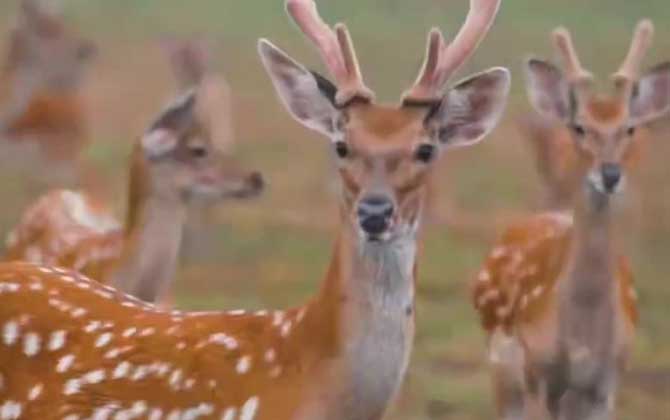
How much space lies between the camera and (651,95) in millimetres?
7238

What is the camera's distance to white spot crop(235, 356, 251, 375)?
494 cm

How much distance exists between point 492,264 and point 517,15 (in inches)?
397

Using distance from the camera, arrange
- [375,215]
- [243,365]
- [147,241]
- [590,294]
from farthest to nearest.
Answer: [147,241] → [590,294] → [243,365] → [375,215]

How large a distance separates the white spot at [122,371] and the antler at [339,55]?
29.5 inches

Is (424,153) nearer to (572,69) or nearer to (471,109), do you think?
(471,109)

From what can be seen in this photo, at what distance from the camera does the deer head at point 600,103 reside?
7.06 m

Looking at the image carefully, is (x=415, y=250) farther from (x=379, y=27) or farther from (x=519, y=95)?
(x=379, y=27)

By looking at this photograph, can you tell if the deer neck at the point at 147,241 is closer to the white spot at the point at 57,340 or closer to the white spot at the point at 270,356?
the white spot at the point at 57,340

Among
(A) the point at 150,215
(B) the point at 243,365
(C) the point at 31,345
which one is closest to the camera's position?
(B) the point at 243,365

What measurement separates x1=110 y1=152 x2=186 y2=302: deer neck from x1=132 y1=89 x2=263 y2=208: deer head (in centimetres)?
1

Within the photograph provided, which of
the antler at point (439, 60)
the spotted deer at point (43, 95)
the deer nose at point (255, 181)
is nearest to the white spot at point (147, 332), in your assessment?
the antler at point (439, 60)

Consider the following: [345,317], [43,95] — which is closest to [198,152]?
[345,317]

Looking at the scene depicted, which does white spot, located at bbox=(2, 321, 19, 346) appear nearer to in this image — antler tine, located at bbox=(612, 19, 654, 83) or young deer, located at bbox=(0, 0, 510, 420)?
young deer, located at bbox=(0, 0, 510, 420)

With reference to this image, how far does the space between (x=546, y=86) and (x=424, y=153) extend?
2.28 meters
